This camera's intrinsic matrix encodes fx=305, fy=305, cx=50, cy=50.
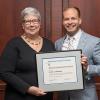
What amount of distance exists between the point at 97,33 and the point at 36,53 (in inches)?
29.5

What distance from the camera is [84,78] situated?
1971mm

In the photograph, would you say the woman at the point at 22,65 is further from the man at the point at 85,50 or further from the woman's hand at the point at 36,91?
the man at the point at 85,50

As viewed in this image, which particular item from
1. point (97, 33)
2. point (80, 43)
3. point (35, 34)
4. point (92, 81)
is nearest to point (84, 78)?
point (92, 81)

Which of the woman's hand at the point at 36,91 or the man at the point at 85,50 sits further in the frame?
the man at the point at 85,50

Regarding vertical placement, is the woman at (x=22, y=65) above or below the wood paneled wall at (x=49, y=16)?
below

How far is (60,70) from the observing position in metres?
1.96

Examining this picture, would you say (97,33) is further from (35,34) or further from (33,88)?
(33,88)

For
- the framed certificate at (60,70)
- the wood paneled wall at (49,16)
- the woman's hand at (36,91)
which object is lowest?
the woman's hand at (36,91)

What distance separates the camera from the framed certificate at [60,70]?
1941 mm

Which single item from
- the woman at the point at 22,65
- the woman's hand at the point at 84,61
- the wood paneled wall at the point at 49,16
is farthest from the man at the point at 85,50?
the wood paneled wall at the point at 49,16

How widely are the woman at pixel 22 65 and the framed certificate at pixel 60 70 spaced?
56mm

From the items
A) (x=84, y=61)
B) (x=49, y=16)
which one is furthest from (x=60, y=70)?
(x=49, y=16)

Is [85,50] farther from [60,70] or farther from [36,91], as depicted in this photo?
[36,91]

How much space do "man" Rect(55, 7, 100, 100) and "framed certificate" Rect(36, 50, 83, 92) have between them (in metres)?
0.08
